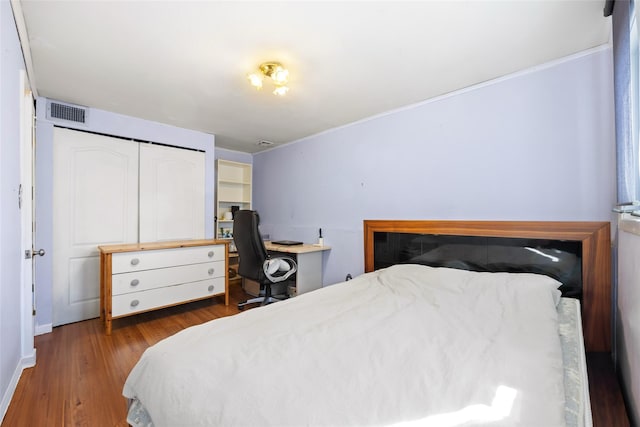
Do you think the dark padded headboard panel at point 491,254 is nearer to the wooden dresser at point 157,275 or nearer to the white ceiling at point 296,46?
the white ceiling at point 296,46

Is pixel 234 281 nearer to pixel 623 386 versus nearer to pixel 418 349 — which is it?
pixel 418 349

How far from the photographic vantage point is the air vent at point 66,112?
8.72ft

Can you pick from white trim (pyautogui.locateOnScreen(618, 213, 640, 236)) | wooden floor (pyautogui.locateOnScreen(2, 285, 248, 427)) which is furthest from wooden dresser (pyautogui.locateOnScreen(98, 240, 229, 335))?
white trim (pyautogui.locateOnScreen(618, 213, 640, 236))

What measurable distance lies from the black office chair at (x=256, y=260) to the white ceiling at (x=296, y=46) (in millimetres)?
1229

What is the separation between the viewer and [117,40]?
68.4 inches

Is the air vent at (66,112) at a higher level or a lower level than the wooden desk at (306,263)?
higher

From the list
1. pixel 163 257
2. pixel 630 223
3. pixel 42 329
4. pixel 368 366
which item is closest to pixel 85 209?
pixel 163 257

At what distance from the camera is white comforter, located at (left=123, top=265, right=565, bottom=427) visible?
813 millimetres

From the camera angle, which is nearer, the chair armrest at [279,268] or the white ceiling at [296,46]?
the white ceiling at [296,46]

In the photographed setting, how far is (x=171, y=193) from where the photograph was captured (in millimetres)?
3463

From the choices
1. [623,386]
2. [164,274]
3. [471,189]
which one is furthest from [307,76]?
[623,386]

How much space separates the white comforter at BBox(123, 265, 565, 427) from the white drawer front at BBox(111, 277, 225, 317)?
185 cm

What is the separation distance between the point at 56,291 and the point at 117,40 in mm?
2516

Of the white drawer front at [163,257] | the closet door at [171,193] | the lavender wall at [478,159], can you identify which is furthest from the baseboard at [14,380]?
the lavender wall at [478,159]
